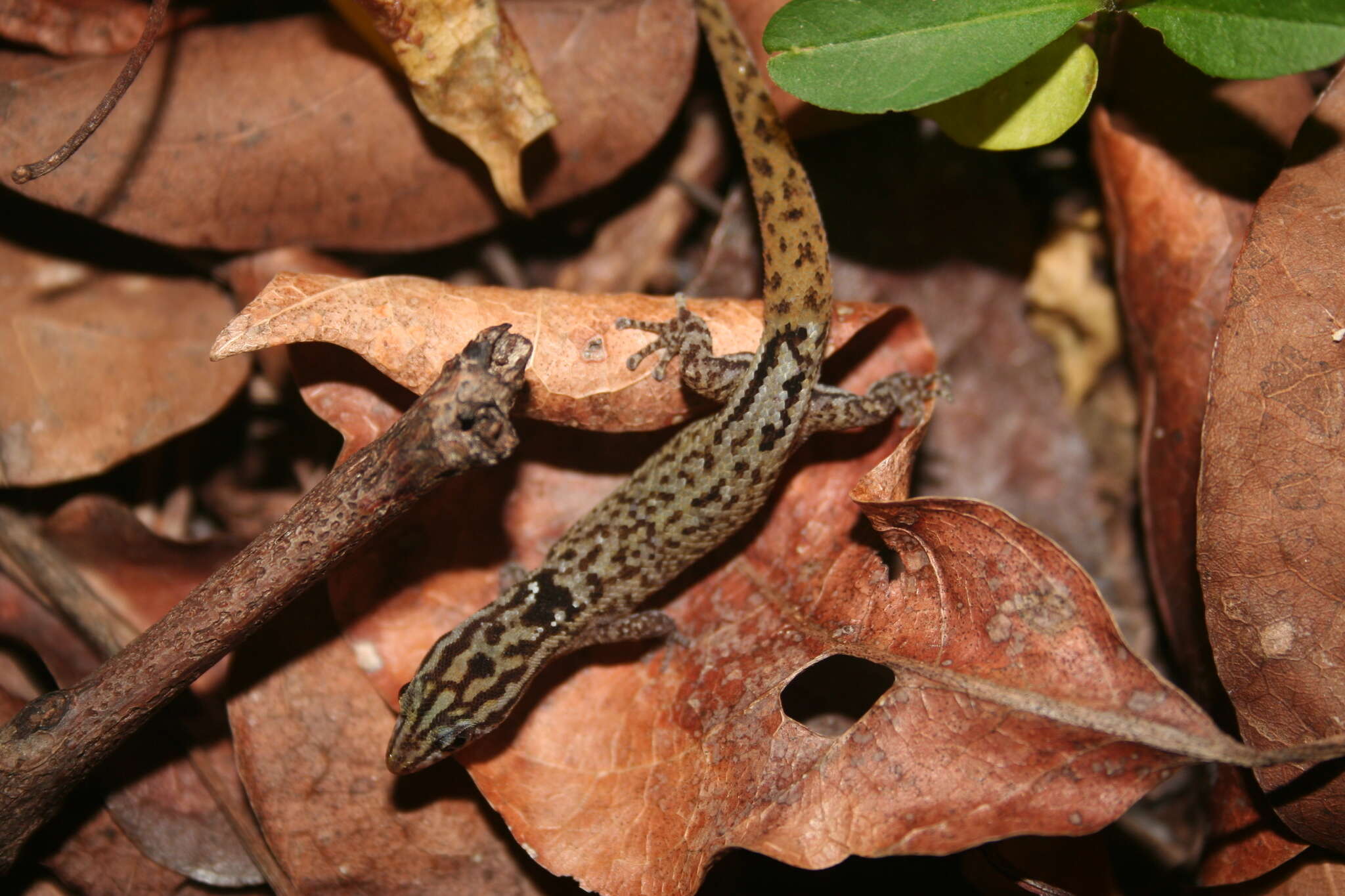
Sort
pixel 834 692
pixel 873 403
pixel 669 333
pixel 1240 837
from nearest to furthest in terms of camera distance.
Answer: pixel 1240 837 < pixel 669 333 < pixel 834 692 < pixel 873 403

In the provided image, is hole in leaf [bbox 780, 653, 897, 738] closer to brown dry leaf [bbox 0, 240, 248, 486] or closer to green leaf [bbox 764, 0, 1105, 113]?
green leaf [bbox 764, 0, 1105, 113]

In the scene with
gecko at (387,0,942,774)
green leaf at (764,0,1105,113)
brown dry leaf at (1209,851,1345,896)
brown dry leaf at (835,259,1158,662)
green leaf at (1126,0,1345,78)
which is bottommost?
brown dry leaf at (1209,851,1345,896)

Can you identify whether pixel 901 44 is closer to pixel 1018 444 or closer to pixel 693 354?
pixel 693 354

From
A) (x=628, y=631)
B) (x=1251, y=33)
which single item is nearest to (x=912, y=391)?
(x=628, y=631)

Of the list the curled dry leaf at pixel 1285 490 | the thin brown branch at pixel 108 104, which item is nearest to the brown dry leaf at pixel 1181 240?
the curled dry leaf at pixel 1285 490

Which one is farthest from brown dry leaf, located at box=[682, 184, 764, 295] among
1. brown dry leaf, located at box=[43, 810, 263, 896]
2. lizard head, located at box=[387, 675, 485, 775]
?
brown dry leaf, located at box=[43, 810, 263, 896]

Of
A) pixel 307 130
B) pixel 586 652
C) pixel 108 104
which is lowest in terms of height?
pixel 586 652

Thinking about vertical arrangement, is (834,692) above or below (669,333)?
below

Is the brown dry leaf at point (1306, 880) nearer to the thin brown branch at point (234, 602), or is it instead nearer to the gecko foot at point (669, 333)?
the gecko foot at point (669, 333)
